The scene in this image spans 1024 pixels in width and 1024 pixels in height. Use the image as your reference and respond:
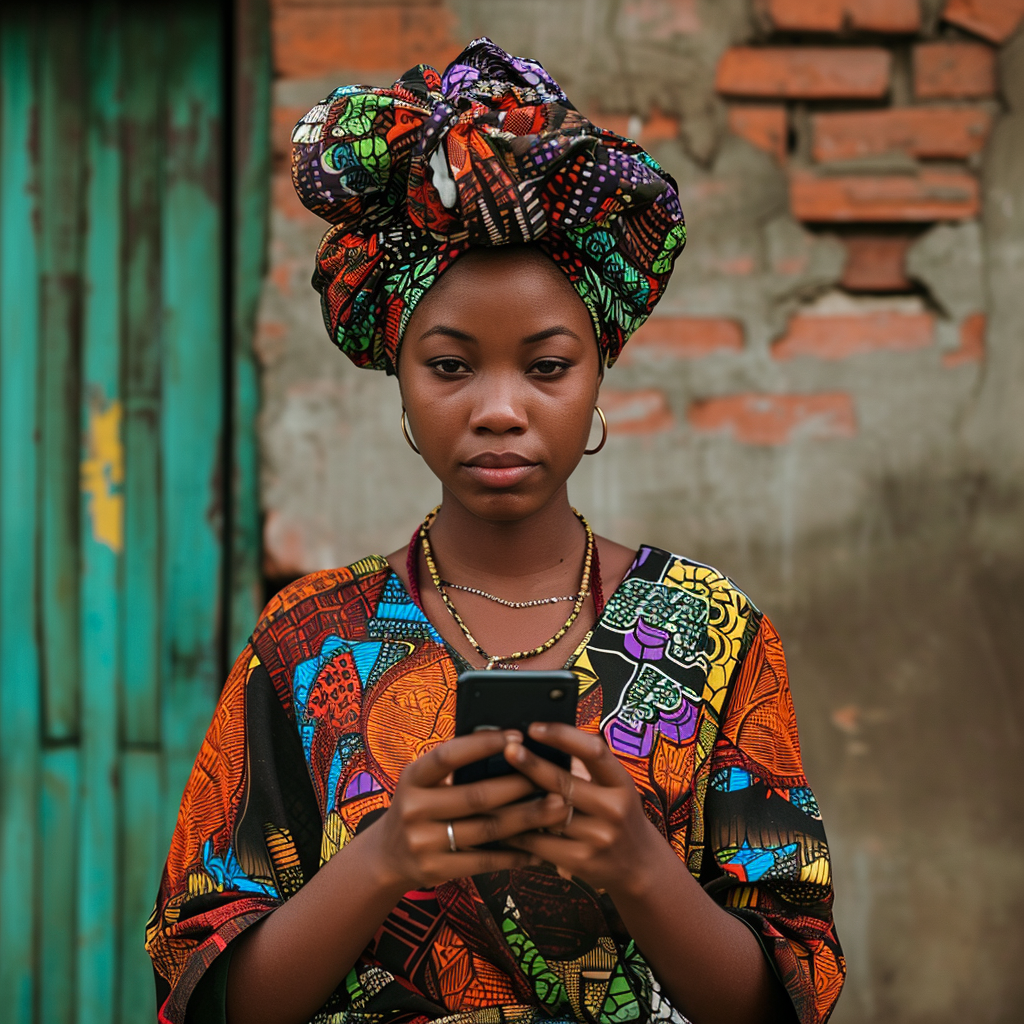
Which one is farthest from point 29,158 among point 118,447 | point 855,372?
point 855,372

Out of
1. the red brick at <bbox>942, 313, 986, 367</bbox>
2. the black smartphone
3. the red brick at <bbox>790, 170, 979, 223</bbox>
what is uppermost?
the red brick at <bbox>790, 170, 979, 223</bbox>

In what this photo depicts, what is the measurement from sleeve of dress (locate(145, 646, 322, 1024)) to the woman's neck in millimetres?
312

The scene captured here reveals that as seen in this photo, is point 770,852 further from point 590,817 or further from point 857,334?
point 857,334

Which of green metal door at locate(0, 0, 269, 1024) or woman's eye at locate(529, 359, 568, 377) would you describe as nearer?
woman's eye at locate(529, 359, 568, 377)

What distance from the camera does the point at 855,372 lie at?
9.54 feet

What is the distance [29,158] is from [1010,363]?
101 inches

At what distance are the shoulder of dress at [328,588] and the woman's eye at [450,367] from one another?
33cm

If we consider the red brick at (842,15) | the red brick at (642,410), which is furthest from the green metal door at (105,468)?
the red brick at (842,15)

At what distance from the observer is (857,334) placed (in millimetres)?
2904

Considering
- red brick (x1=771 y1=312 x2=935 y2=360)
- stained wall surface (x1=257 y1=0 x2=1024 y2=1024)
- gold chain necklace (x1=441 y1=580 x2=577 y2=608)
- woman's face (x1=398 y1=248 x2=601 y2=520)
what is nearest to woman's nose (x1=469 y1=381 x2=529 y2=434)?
woman's face (x1=398 y1=248 x2=601 y2=520)

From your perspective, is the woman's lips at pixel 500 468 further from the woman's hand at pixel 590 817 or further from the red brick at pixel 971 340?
the red brick at pixel 971 340

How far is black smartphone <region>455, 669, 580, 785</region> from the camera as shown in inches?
47.3

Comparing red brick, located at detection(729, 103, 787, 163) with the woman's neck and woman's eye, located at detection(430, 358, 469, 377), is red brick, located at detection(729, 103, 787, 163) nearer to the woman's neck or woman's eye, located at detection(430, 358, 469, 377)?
the woman's neck

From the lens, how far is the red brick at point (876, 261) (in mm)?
2902
